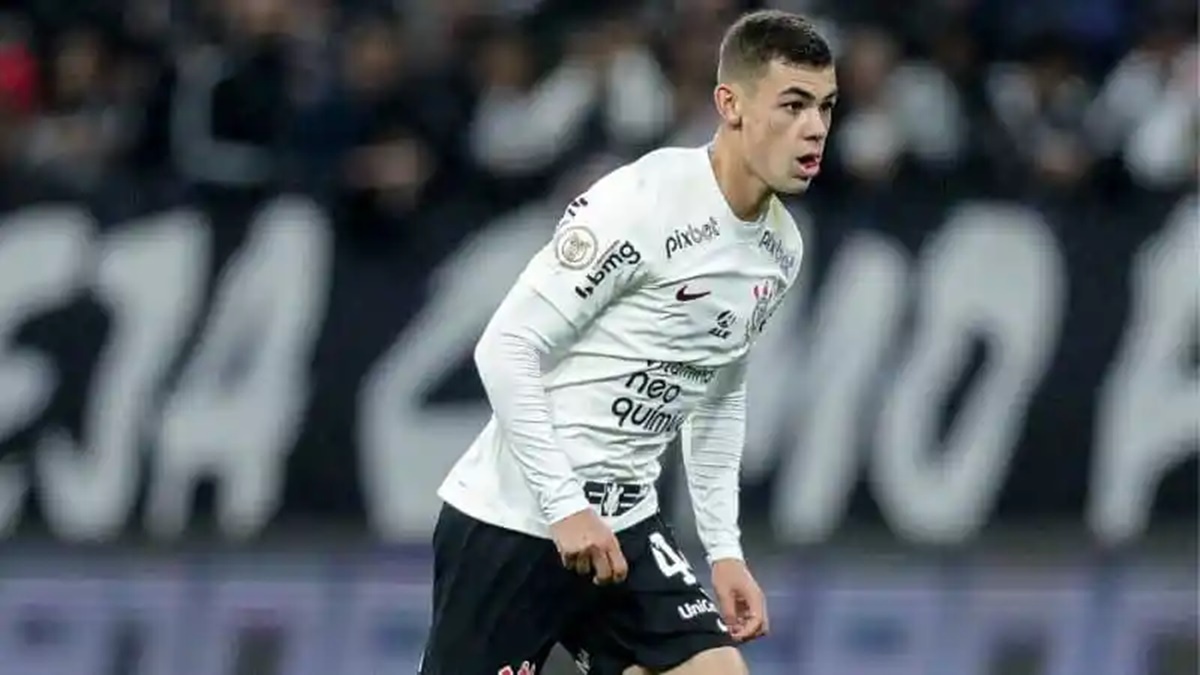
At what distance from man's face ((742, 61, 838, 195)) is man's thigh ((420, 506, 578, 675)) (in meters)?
0.96

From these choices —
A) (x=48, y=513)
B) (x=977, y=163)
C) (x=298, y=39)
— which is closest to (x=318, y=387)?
(x=48, y=513)

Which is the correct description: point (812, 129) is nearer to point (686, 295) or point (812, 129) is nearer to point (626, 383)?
point (686, 295)

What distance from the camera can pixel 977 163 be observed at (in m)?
10.7

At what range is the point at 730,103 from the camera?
559cm

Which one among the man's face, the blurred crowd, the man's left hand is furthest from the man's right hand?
the blurred crowd

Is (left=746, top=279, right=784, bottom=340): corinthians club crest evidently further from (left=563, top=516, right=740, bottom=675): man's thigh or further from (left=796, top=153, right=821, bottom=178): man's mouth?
(left=563, top=516, right=740, bottom=675): man's thigh

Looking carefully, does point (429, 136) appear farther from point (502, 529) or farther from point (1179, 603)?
point (502, 529)

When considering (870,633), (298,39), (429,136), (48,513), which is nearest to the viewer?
(870,633)

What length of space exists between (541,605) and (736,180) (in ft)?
3.33

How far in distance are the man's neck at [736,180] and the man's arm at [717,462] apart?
514 mm

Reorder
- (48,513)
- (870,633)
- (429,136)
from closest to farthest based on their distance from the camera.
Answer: (870,633) → (48,513) → (429,136)

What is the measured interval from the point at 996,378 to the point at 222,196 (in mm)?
3120

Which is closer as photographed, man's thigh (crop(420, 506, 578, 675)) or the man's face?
the man's face

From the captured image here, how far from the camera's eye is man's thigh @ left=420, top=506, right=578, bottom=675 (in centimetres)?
569
